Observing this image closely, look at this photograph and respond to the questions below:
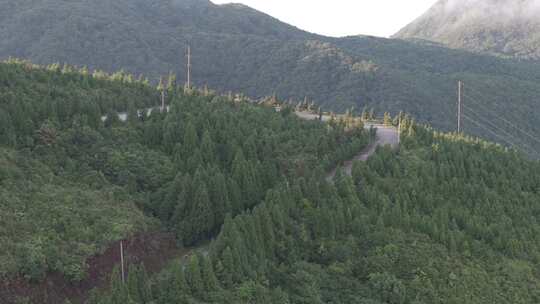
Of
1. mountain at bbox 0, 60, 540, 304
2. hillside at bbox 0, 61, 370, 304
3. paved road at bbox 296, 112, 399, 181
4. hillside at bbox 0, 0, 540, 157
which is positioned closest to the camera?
mountain at bbox 0, 60, 540, 304

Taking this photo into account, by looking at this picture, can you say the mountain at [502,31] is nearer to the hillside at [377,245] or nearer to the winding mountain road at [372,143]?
the winding mountain road at [372,143]

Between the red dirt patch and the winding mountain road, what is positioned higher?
the winding mountain road

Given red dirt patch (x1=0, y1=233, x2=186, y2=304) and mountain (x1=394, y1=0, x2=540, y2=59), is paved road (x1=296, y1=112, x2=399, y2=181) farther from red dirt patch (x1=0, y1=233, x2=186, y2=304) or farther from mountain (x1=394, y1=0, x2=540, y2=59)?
mountain (x1=394, y1=0, x2=540, y2=59)

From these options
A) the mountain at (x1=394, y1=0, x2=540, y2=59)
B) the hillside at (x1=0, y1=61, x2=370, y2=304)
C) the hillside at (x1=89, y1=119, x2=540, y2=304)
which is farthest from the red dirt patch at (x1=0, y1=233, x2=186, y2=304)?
the mountain at (x1=394, y1=0, x2=540, y2=59)

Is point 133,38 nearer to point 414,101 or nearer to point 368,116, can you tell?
point 414,101

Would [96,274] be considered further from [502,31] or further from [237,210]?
[502,31]

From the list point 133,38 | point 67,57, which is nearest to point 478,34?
point 133,38
